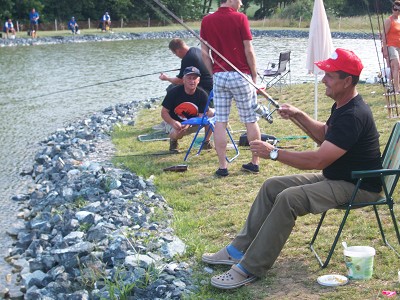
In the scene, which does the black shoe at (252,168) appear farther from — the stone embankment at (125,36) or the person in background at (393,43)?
the stone embankment at (125,36)

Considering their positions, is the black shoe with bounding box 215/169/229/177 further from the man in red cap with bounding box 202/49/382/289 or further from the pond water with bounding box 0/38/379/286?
the man in red cap with bounding box 202/49/382/289

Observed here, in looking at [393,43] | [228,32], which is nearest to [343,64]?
[228,32]

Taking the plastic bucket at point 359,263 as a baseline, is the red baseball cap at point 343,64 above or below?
above

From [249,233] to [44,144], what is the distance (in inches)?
273

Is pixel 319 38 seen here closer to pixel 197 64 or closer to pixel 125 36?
pixel 197 64

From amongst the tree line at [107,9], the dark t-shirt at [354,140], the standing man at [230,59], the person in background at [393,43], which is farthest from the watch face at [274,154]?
the tree line at [107,9]

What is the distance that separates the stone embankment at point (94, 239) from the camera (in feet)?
14.0

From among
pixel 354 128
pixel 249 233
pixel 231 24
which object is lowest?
pixel 249 233

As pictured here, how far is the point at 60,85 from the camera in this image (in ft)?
57.4

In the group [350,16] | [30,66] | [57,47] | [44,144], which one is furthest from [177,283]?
[350,16]

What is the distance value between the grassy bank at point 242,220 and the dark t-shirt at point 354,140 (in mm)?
553

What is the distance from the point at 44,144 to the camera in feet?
34.4

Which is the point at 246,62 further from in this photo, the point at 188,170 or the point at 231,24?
the point at 188,170

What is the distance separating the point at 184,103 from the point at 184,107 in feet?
0.15
